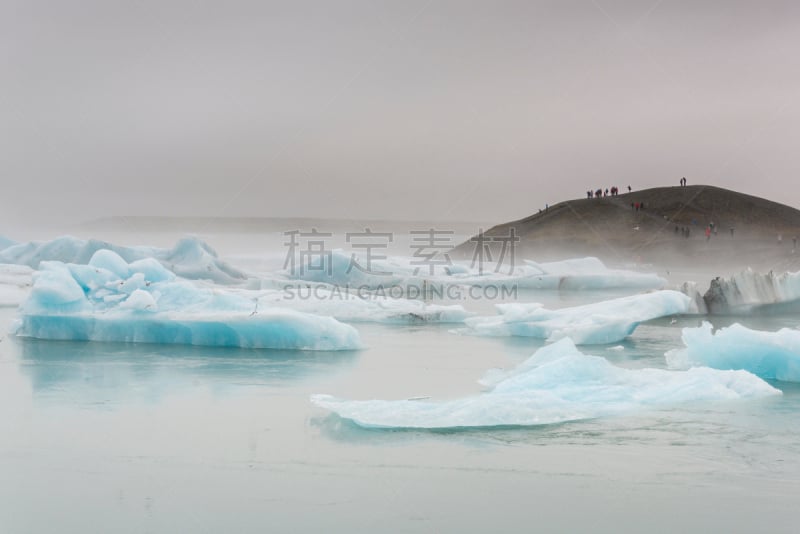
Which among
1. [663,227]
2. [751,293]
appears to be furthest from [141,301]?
[663,227]

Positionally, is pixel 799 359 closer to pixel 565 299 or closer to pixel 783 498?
pixel 783 498

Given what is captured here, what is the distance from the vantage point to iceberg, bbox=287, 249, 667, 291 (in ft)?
66.9

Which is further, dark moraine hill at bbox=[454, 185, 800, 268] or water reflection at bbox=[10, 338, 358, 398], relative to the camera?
dark moraine hill at bbox=[454, 185, 800, 268]

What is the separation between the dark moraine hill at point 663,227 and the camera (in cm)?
3431

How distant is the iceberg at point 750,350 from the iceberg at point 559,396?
610 mm

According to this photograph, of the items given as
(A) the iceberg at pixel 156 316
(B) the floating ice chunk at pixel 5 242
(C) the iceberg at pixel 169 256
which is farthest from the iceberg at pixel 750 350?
(B) the floating ice chunk at pixel 5 242

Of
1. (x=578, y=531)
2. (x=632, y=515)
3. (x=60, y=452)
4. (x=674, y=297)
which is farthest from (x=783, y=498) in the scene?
(x=674, y=297)

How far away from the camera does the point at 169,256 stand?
70.7 feet

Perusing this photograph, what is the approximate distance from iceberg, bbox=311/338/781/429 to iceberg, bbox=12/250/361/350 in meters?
3.05

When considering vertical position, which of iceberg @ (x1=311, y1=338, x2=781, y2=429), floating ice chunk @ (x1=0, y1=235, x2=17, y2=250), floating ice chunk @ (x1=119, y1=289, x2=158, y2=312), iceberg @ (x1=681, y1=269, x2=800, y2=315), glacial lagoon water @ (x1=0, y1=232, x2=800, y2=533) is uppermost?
floating ice chunk @ (x1=0, y1=235, x2=17, y2=250)

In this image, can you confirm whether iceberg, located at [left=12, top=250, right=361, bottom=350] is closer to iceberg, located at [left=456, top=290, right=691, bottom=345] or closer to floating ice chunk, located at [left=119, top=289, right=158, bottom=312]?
floating ice chunk, located at [left=119, top=289, right=158, bottom=312]

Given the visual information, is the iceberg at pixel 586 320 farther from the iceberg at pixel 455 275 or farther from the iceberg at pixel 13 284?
the iceberg at pixel 13 284

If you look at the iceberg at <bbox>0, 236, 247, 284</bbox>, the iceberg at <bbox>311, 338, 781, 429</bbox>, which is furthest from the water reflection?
the iceberg at <bbox>0, 236, 247, 284</bbox>

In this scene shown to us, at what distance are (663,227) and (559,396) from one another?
31.5m
